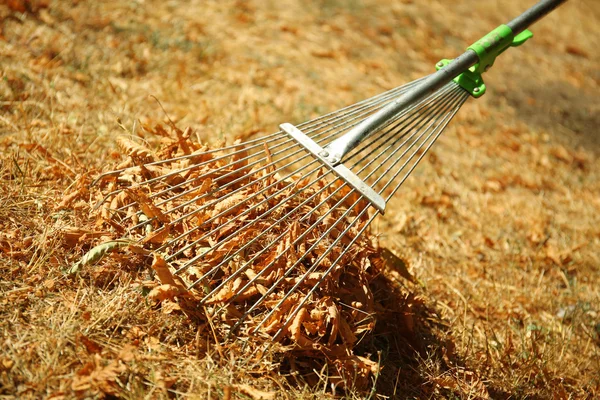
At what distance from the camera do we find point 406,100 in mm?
1824

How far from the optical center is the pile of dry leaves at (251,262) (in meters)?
1.56

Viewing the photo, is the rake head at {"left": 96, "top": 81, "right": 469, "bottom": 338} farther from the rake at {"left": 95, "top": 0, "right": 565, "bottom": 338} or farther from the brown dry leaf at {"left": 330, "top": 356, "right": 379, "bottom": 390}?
the brown dry leaf at {"left": 330, "top": 356, "right": 379, "bottom": 390}

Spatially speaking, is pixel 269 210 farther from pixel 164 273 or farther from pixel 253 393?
pixel 253 393

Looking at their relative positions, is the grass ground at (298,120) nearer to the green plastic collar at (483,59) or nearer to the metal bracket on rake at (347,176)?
the metal bracket on rake at (347,176)

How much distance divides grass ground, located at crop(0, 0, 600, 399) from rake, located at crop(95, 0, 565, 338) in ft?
0.61

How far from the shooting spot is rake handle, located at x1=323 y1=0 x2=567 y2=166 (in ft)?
5.65

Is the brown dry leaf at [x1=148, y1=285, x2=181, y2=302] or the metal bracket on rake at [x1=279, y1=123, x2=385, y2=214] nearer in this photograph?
the brown dry leaf at [x1=148, y1=285, x2=181, y2=302]

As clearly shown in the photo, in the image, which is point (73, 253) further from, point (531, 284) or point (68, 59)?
point (531, 284)

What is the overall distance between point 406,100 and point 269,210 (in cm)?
70

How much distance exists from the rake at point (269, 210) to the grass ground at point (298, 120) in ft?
0.61

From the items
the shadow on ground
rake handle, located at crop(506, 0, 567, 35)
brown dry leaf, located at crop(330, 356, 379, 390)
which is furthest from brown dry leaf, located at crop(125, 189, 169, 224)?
the shadow on ground

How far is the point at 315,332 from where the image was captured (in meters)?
1.60

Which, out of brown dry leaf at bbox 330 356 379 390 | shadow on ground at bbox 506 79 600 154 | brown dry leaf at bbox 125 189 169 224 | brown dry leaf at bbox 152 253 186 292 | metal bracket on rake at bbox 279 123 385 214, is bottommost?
brown dry leaf at bbox 330 356 379 390

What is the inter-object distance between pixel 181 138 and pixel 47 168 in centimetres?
59
